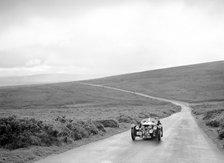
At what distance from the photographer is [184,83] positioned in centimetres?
14212

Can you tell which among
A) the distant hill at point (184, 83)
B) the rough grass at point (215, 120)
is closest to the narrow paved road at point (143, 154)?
the rough grass at point (215, 120)

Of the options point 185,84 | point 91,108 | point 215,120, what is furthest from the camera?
point 185,84

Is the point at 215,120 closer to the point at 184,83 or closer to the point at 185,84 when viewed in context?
the point at 185,84

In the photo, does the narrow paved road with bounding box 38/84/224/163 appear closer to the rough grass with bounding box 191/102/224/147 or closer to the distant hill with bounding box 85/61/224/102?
the rough grass with bounding box 191/102/224/147

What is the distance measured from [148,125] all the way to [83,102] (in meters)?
76.3

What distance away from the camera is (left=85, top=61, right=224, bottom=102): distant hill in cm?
11794

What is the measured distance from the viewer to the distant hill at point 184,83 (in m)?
118

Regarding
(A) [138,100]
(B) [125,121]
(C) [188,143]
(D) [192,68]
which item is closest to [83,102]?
(A) [138,100]

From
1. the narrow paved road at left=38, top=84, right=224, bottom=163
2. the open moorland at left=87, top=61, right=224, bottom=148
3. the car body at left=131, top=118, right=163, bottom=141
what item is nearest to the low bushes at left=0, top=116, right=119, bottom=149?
the narrow paved road at left=38, top=84, right=224, bottom=163

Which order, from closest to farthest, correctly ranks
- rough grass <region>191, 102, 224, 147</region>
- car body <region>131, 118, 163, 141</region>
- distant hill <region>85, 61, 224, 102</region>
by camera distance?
car body <region>131, 118, 163, 141</region>, rough grass <region>191, 102, 224, 147</region>, distant hill <region>85, 61, 224, 102</region>

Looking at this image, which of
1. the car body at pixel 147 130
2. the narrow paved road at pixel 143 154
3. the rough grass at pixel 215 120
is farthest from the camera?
the rough grass at pixel 215 120

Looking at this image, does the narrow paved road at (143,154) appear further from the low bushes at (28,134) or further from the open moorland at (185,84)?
the open moorland at (185,84)

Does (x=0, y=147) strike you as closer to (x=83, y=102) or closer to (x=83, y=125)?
(x=83, y=125)

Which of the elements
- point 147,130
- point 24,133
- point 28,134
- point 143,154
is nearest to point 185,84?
point 147,130
